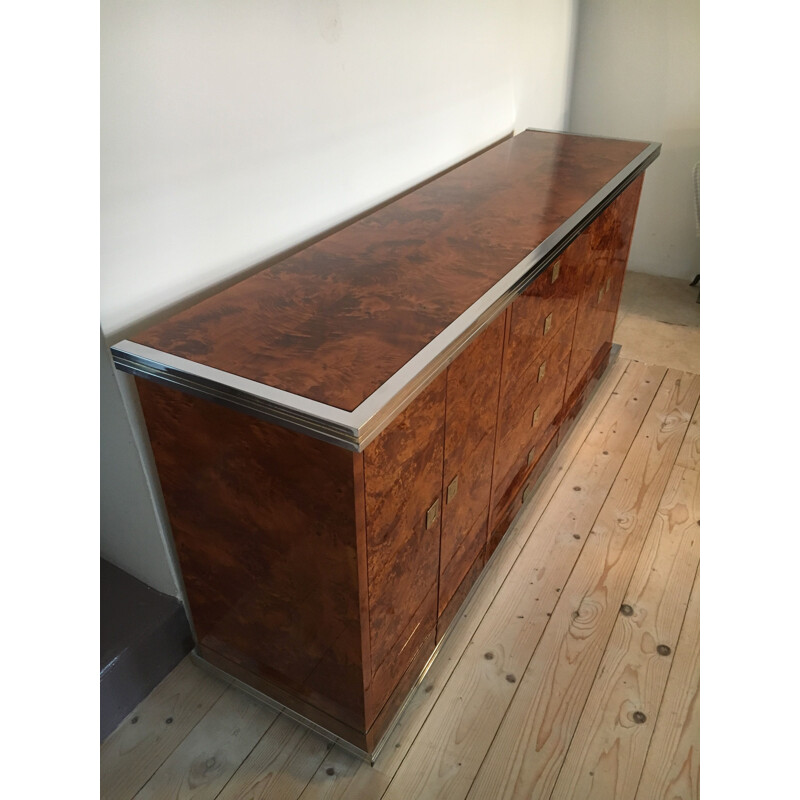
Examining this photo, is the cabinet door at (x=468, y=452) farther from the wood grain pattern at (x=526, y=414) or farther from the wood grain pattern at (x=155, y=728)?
the wood grain pattern at (x=155, y=728)

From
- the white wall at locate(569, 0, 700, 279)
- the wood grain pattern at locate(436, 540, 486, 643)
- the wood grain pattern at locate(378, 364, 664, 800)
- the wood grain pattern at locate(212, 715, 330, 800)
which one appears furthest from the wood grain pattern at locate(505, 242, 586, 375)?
the white wall at locate(569, 0, 700, 279)

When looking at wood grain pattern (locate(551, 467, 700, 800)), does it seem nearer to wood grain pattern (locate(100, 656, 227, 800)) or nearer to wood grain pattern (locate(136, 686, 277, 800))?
wood grain pattern (locate(136, 686, 277, 800))

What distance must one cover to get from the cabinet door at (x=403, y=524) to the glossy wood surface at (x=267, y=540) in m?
0.05

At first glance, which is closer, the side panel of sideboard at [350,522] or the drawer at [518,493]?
the side panel of sideboard at [350,522]

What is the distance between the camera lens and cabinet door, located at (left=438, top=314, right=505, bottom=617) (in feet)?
4.53

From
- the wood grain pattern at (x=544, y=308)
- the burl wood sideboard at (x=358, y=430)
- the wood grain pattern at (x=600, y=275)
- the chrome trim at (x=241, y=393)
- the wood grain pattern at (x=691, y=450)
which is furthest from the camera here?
the wood grain pattern at (x=691, y=450)

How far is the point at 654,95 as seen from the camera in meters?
3.21

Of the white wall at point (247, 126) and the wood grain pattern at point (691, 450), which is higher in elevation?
the white wall at point (247, 126)

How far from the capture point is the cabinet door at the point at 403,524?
117cm

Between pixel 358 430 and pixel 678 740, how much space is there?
112cm

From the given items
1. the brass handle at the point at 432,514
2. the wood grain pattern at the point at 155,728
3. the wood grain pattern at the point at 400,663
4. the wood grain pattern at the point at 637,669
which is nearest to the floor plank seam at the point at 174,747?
the wood grain pattern at the point at 155,728

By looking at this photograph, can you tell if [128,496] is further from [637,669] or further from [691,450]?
[691,450]

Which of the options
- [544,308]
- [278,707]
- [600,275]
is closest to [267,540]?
[278,707]
